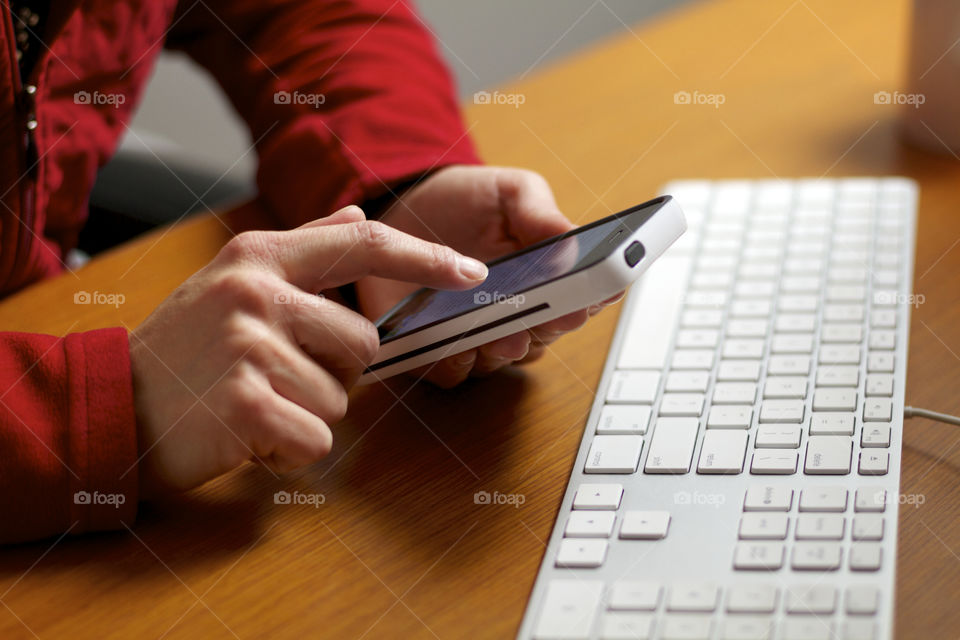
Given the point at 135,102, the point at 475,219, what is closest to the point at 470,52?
the point at 135,102

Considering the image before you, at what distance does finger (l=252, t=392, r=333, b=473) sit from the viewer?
1.73 ft

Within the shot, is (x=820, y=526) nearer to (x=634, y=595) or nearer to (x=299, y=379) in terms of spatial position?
(x=634, y=595)

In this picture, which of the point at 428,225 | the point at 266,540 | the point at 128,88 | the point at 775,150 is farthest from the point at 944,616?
the point at 128,88

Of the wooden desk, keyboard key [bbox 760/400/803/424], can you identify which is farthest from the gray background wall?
keyboard key [bbox 760/400/803/424]

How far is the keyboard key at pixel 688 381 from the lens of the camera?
594mm

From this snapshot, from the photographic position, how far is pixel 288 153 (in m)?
0.83

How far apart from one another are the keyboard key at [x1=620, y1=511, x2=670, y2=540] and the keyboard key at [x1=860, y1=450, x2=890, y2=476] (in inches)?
4.3

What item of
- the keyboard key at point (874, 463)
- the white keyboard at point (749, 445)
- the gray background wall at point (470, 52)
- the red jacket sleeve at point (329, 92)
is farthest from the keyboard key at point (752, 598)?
the gray background wall at point (470, 52)

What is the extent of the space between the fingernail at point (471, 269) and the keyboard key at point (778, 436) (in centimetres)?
18

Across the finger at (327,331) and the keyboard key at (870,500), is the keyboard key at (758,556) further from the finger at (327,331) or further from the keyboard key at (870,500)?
the finger at (327,331)

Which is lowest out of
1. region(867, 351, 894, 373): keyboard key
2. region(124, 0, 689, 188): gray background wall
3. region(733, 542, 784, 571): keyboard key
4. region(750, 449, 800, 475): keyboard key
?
region(733, 542, 784, 571): keyboard key

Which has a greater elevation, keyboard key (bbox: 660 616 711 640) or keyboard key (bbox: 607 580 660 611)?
keyboard key (bbox: 607 580 660 611)

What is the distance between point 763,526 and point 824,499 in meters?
0.04

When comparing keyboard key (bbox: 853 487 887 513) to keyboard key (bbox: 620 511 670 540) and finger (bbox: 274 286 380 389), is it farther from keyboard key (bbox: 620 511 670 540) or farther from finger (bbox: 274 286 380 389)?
Answer: finger (bbox: 274 286 380 389)
